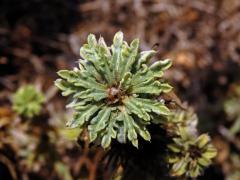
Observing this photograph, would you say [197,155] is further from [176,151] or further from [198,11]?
[198,11]

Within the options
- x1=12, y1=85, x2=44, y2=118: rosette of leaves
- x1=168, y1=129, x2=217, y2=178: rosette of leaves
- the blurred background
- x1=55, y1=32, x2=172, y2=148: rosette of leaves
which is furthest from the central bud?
the blurred background

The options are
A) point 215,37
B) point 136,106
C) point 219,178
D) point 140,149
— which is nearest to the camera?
point 136,106

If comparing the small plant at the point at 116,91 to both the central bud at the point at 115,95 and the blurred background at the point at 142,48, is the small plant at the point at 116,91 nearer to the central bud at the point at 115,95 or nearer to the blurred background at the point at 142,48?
the central bud at the point at 115,95

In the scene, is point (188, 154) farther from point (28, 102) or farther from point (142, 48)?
point (142, 48)

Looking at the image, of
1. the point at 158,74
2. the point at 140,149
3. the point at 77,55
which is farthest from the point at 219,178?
the point at 158,74

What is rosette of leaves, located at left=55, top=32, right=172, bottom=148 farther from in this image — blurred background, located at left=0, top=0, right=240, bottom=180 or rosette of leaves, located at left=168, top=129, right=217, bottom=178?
blurred background, located at left=0, top=0, right=240, bottom=180

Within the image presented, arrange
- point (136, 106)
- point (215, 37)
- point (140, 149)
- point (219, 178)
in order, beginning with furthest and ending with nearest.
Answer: point (215, 37), point (219, 178), point (140, 149), point (136, 106)
